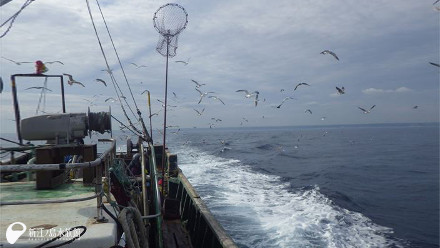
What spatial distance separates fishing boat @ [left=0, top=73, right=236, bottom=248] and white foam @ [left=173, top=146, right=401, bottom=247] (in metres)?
5.37

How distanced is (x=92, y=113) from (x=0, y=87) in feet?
5.53

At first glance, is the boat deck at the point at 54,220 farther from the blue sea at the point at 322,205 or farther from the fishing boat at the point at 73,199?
the blue sea at the point at 322,205

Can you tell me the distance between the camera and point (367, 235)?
15047 mm

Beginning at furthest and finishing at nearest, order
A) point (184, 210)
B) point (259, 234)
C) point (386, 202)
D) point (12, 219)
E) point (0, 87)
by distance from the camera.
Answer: point (386, 202), point (259, 234), point (184, 210), point (0, 87), point (12, 219)

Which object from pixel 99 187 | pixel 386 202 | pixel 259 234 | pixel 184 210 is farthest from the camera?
pixel 386 202

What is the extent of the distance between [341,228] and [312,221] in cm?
151

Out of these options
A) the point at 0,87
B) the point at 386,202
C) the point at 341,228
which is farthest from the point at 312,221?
the point at 0,87

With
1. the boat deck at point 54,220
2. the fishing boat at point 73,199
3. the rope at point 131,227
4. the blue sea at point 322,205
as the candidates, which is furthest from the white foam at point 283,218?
the boat deck at point 54,220

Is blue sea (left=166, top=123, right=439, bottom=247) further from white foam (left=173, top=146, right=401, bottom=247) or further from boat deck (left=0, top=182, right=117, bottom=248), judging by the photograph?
boat deck (left=0, top=182, right=117, bottom=248)

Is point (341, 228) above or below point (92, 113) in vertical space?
below

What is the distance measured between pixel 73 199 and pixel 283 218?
14.7 m

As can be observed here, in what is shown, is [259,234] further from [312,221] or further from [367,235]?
[367,235]

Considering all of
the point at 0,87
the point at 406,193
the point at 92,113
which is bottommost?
the point at 406,193

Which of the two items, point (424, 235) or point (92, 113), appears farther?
point (424, 235)
